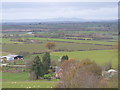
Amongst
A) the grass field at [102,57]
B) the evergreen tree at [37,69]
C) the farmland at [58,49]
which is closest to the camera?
the grass field at [102,57]

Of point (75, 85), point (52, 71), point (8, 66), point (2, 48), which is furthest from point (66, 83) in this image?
point (2, 48)

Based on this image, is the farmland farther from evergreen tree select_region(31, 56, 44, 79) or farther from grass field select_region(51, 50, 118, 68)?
evergreen tree select_region(31, 56, 44, 79)

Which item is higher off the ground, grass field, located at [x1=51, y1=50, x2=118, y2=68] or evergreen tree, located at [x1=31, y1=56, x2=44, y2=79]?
grass field, located at [x1=51, y1=50, x2=118, y2=68]

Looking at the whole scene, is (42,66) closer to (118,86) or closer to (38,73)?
(38,73)

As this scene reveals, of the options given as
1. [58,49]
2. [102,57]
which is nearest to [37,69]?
A: [102,57]

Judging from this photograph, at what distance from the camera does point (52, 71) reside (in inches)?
752

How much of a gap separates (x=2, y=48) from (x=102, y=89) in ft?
98.4

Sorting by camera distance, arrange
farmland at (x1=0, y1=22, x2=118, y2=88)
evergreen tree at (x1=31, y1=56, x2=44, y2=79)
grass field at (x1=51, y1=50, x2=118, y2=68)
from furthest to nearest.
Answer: evergreen tree at (x1=31, y1=56, x2=44, y2=79), farmland at (x1=0, y1=22, x2=118, y2=88), grass field at (x1=51, y1=50, x2=118, y2=68)

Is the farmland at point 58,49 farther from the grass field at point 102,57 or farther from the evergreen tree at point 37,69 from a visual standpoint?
the evergreen tree at point 37,69

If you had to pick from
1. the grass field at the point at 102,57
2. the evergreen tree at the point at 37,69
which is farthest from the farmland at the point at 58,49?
the evergreen tree at the point at 37,69

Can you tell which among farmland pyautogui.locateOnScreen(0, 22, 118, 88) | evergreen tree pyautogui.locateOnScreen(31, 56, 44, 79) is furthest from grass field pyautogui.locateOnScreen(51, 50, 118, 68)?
evergreen tree pyautogui.locateOnScreen(31, 56, 44, 79)

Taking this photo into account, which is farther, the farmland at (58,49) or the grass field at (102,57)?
the farmland at (58,49)

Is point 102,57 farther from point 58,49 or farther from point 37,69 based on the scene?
point 58,49

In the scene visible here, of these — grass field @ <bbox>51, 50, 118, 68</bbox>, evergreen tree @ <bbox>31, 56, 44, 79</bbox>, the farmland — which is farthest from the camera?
evergreen tree @ <bbox>31, 56, 44, 79</bbox>
